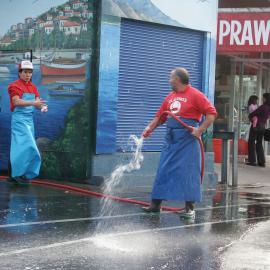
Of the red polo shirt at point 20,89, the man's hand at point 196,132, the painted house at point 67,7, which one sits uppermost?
the painted house at point 67,7

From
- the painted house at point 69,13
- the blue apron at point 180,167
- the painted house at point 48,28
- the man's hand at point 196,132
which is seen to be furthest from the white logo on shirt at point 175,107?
the painted house at point 48,28

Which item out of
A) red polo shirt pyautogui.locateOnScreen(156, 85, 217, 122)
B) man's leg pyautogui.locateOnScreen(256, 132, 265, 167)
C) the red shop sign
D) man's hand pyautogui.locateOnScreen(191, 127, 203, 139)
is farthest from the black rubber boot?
man's leg pyautogui.locateOnScreen(256, 132, 265, 167)

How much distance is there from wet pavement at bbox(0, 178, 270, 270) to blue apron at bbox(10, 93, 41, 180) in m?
0.39

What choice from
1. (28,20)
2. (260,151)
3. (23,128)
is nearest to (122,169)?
(23,128)

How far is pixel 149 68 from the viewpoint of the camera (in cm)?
1185

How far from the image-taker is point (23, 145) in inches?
407

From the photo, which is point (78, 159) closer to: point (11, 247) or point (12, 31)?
point (12, 31)

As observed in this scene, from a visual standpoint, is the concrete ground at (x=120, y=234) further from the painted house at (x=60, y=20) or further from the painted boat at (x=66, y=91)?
the painted house at (x=60, y=20)

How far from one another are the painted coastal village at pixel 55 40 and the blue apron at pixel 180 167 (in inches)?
125

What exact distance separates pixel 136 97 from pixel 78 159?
1505 mm

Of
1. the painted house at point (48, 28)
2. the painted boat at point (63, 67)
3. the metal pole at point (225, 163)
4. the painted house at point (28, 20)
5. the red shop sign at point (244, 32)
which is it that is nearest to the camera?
the painted boat at point (63, 67)

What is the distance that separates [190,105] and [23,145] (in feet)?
10.4

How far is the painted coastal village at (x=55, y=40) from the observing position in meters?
11.1

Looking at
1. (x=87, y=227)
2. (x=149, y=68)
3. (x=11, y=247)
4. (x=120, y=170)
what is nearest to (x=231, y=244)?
(x=87, y=227)
